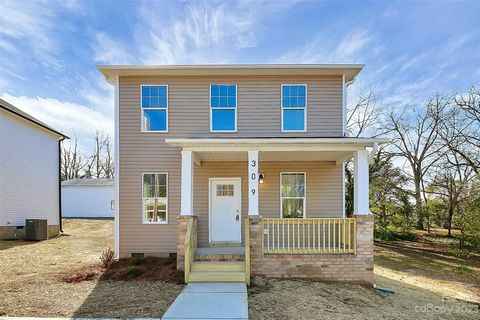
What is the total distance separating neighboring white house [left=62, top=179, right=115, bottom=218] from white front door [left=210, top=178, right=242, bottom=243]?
685 inches

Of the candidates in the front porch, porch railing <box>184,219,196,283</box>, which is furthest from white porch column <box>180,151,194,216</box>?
porch railing <box>184,219,196,283</box>

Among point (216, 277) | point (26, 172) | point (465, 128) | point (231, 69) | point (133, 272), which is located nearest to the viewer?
point (216, 277)

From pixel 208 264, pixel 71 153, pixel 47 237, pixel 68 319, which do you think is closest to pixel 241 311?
pixel 208 264

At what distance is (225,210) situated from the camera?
28.4ft

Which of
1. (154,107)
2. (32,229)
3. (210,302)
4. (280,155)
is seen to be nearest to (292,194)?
(280,155)

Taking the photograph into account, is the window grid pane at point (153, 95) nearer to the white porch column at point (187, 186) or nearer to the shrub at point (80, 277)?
the white porch column at point (187, 186)

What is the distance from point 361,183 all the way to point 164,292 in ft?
16.6

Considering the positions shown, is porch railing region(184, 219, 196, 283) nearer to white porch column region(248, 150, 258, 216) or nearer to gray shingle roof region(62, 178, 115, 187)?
white porch column region(248, 150, 258, 216)

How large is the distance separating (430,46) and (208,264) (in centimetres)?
1481

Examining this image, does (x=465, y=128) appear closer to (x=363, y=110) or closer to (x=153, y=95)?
(x=363, y=110)

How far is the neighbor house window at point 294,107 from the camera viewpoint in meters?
8.73

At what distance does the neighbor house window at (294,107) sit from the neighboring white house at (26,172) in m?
11.5

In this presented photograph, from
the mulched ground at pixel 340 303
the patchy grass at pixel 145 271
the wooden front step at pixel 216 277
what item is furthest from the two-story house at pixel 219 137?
the mulched ground at pixel 340 303

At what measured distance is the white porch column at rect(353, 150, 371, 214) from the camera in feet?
22.1
